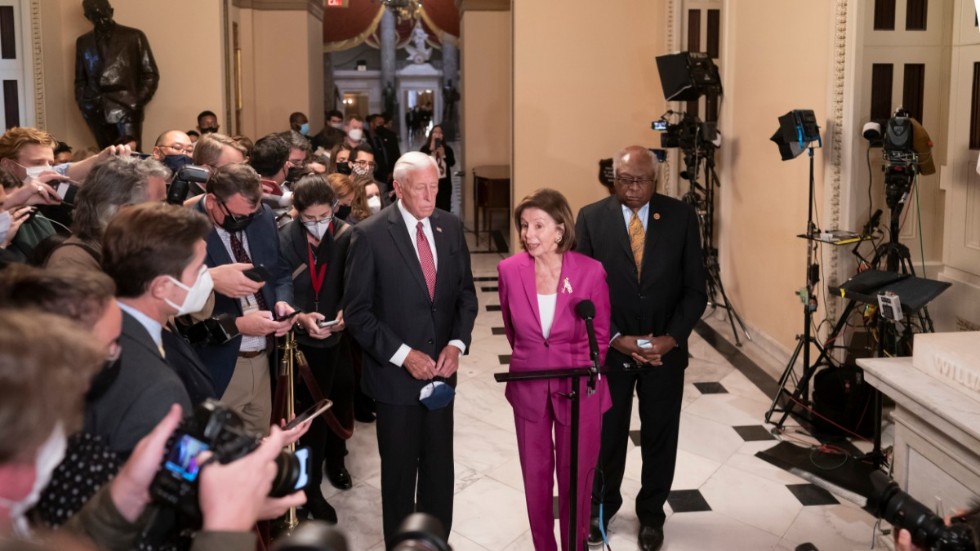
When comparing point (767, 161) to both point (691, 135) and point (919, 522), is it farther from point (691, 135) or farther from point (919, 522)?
point (919, 522)

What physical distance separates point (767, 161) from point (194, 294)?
19.4ft

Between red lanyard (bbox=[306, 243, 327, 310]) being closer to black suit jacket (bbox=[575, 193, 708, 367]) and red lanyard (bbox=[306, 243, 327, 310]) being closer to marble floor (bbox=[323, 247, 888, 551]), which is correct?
marble floor (bbox=[323, 247, 888, 551])

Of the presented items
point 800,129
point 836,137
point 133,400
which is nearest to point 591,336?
point 133,400

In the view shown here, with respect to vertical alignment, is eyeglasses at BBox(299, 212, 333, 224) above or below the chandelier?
below

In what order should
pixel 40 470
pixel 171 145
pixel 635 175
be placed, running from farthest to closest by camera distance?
pixel 171 145 → pixel 635 175 → pixel 40 470

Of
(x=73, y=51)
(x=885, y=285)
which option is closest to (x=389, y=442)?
(x=885, y=285)

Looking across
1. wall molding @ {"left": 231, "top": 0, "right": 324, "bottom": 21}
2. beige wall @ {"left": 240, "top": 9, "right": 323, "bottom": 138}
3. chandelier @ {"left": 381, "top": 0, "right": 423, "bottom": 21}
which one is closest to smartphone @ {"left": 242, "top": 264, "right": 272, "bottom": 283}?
beige wall @ {"left": 240, "top": 9, "right": 323, "bottom": 138}

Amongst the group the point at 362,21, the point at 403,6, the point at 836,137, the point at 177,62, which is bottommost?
the point at 836,137

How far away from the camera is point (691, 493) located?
16.5ft

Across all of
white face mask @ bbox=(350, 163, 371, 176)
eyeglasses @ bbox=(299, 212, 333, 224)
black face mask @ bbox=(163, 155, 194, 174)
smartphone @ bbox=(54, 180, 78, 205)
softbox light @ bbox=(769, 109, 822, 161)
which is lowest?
eyeglasses @ bbox=(299, 212, 333, 224)

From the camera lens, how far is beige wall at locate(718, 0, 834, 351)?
22.1 feet

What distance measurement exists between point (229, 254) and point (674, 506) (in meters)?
2.46

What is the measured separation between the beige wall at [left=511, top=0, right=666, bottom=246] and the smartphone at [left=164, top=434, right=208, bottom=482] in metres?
9.29

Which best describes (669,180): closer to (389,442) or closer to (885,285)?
(885,285)
